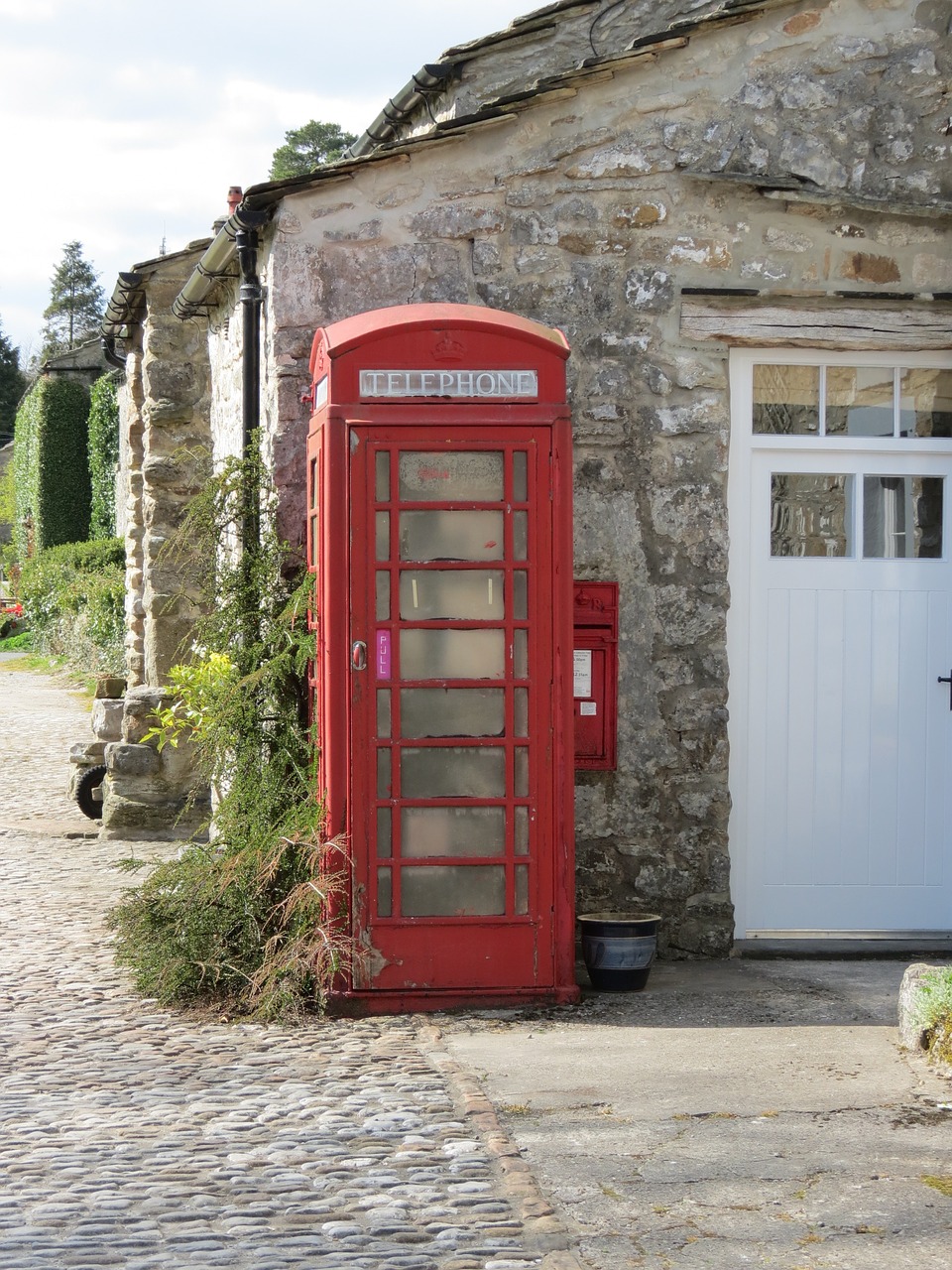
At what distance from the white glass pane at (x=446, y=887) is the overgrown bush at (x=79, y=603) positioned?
12.3 m

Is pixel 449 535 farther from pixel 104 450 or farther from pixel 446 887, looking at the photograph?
pixel 104 450

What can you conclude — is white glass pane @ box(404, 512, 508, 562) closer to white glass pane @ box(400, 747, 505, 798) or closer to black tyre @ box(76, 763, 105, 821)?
white glass pane @ box(400, 747, 505, 798)

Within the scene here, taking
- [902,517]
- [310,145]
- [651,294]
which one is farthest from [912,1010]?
[310,145]

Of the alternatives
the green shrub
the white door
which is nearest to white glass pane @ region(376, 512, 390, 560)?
the white door

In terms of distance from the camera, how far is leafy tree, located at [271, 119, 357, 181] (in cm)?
5062

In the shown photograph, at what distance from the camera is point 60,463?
33.6m

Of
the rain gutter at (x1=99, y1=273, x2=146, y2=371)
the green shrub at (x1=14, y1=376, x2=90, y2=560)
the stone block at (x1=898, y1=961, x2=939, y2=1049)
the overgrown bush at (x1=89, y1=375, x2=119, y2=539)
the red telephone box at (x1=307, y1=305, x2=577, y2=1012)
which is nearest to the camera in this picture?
the stone block at (x1=898, y1=961, x2=939, y2=1049)

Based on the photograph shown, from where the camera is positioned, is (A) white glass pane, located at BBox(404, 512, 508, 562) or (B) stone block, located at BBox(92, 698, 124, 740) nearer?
(A) white glass pane, located at BBox(404, 512, 508, 562)

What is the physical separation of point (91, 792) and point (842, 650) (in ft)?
19.3

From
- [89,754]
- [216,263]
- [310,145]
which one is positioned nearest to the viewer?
[216,263]

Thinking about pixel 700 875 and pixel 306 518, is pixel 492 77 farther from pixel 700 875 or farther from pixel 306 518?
pixel 700 875

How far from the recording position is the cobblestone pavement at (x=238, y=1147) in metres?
3.76

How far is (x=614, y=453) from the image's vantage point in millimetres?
7156

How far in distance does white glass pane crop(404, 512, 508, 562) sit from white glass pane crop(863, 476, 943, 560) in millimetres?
2157
